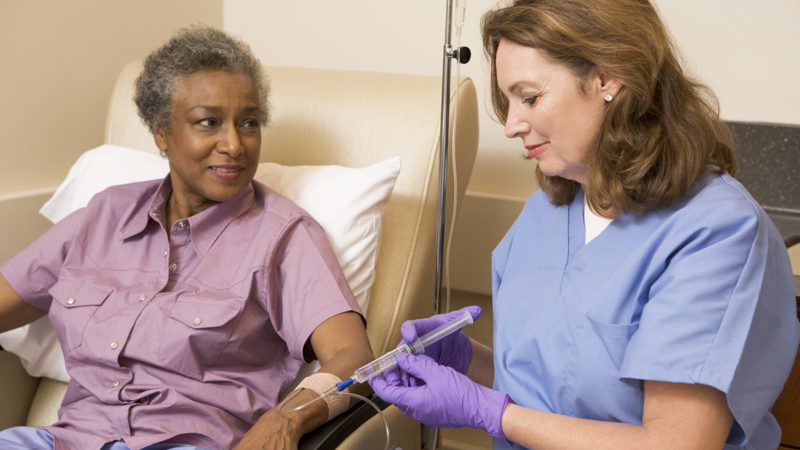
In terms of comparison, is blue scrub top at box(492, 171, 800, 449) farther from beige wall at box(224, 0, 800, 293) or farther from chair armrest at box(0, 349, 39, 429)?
chair armrest at box(0, 349, 39, 429)

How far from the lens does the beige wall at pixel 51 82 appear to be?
83.7 inches

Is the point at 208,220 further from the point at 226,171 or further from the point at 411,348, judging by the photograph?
the point at 411,348

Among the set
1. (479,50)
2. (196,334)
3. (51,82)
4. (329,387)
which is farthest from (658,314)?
(51,82)

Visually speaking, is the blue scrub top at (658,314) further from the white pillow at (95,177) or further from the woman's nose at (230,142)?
the white pillow at (95,177)

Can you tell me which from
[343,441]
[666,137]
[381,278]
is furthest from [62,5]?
[666,137]

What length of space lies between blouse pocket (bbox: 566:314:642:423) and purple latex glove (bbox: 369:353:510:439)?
0.11 metres

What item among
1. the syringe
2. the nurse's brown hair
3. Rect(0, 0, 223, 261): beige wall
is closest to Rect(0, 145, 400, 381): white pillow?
Rect(0, 0, 223, 261): beige wall

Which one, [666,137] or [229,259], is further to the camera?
[229,259]

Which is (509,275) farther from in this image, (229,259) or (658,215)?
(229,259)

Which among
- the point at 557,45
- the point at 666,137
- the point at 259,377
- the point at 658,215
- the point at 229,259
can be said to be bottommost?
the point at 259,377

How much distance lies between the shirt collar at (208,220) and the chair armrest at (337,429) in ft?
1.49

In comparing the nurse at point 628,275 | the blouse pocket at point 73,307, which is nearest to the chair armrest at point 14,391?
the blouse pocket at point 73,307

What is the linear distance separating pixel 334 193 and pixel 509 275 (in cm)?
50

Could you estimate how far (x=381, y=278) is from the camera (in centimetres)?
184
